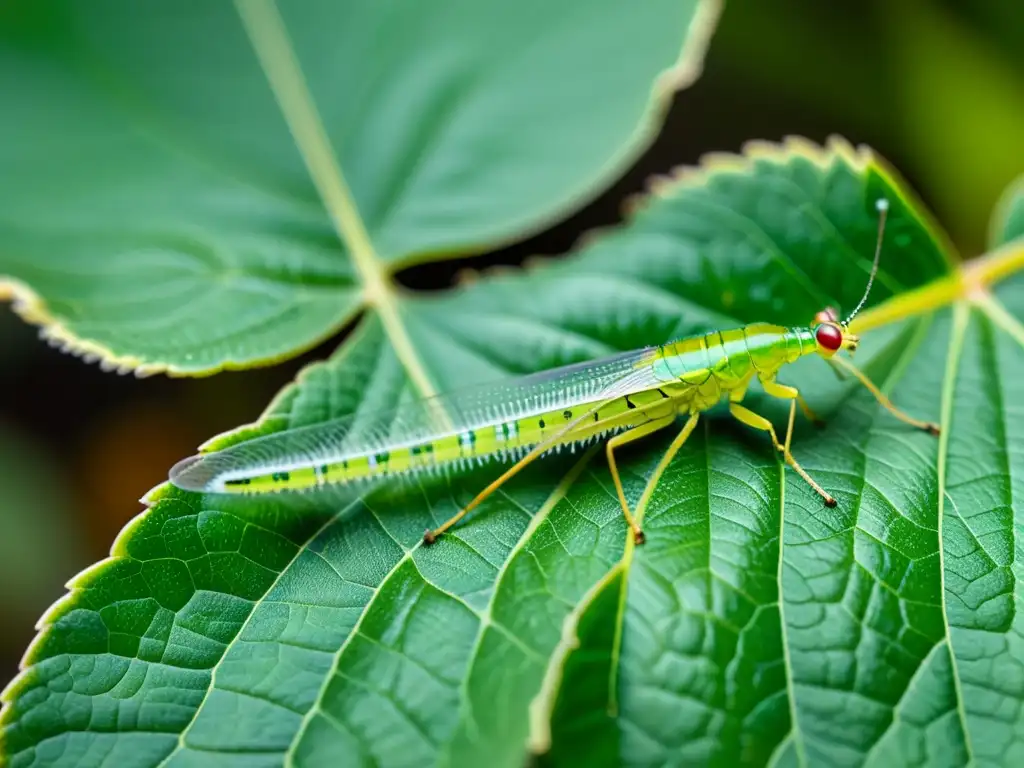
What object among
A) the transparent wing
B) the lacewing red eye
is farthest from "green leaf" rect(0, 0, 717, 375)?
the lacewing red eye

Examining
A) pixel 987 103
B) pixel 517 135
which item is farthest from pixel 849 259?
pixel 987 103

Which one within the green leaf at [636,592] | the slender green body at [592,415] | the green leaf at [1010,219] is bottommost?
the green leaf at [636,592]

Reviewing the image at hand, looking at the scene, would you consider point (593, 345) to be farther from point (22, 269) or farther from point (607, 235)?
point (22, 269)

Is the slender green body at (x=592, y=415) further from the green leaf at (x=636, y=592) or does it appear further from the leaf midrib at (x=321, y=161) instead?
the leaf midrib at (x=321, y=161)

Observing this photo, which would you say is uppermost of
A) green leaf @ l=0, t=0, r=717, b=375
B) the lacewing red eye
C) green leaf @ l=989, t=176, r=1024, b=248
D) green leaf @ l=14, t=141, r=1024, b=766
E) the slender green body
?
green leaf @ l=0, t=0, r=717, b=375

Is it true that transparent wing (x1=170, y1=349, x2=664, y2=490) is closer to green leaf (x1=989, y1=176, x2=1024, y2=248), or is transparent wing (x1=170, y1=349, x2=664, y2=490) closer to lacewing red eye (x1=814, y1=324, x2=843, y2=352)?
lacewing red eye (x1=814, y1=324, x2=843, y2=352)

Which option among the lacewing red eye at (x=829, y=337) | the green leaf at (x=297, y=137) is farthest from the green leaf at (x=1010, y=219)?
the green leaf at (x=297, y=137)

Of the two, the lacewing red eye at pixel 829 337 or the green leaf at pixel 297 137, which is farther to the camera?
the green leaf at pixel 297 137
